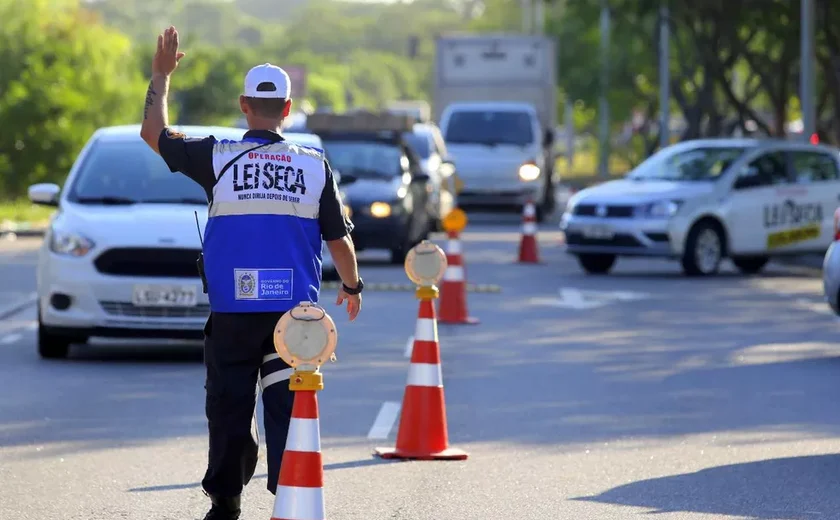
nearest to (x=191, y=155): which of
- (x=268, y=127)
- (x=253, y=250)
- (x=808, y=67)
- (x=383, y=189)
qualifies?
(x=268, y=127)

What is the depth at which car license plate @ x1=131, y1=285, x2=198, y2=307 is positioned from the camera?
12477mm

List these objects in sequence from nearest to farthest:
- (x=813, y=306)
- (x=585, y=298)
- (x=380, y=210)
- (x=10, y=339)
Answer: (x=10, y=339) < (x=813, y=306) < (x=585, y=298) < (x=380, y=210)

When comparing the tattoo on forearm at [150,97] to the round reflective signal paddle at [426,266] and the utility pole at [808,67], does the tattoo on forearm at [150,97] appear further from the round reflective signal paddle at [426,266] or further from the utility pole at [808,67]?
the utility pole at [808,67]

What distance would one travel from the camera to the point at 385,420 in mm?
10375

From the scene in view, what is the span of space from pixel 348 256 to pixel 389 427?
11.5 ft

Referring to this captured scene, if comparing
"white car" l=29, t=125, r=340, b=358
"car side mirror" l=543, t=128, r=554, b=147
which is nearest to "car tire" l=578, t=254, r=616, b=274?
"white car" l=29, t=125, r=340, b=358

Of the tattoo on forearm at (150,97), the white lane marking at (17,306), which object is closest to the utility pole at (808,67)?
the white lane marking at (17,306)

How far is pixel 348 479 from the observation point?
8500mm

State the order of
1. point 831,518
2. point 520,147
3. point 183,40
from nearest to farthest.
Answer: point 831,518 → point 520,147 → point 183,40

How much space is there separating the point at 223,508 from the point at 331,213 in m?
1.11

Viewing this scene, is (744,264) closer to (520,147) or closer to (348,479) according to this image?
(520,147)

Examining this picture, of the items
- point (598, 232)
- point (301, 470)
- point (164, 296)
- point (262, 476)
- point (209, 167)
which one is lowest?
point (598, 232)

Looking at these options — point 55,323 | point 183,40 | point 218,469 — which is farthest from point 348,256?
point 183,40

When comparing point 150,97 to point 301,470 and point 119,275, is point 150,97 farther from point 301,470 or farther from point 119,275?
point 119,275
